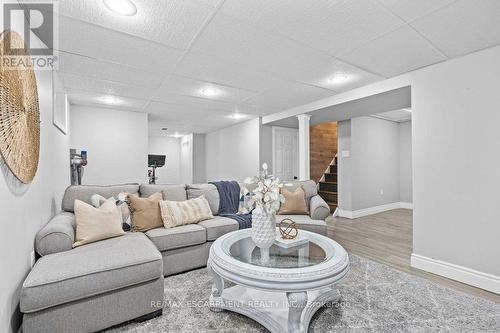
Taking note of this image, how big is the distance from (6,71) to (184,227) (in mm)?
1883

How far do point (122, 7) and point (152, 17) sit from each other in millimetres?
203

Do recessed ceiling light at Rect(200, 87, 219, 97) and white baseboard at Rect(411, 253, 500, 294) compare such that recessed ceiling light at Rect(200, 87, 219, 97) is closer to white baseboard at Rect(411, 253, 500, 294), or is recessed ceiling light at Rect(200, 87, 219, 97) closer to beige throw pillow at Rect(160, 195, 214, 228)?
beige throw pillow at Rect(160, 195, 214, 228)

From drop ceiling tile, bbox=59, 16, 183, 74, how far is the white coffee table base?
2108mm

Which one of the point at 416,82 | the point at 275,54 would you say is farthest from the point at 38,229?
the point at 416,82

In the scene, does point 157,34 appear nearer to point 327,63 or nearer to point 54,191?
point 327,63

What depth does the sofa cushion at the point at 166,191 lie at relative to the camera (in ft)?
9.45

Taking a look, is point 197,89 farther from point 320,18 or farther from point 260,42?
point 320,18

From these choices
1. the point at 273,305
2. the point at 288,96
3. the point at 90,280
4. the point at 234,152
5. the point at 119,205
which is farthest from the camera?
the point at 234,152

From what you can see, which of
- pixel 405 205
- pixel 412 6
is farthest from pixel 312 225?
pixel 405 205

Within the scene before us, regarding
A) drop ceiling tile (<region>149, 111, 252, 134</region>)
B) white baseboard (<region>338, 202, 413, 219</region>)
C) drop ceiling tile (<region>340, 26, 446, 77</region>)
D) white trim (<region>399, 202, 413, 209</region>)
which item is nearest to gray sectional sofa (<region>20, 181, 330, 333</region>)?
drop ceiling tile (<region>340, 26, 446, 77</region>)

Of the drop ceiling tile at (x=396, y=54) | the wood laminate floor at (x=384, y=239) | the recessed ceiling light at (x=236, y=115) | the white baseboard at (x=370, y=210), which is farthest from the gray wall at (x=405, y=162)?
the recessed ceiling light at (x=236, y=115)

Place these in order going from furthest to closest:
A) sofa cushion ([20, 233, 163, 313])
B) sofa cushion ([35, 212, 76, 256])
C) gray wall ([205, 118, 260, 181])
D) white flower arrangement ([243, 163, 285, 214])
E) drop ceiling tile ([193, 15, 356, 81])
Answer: gray wall ([205, 118, 260, 181]) → drop ceiling tile ([193, 15, 356, 81]) → white flower arrangement ([243, 163, 285, 214]) → sofa cushion ([35, 212, 76, 256]) → sofa cushion ([20, 233, 163, 313])

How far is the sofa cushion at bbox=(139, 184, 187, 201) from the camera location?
113 inches

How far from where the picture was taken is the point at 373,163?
18.9ft
